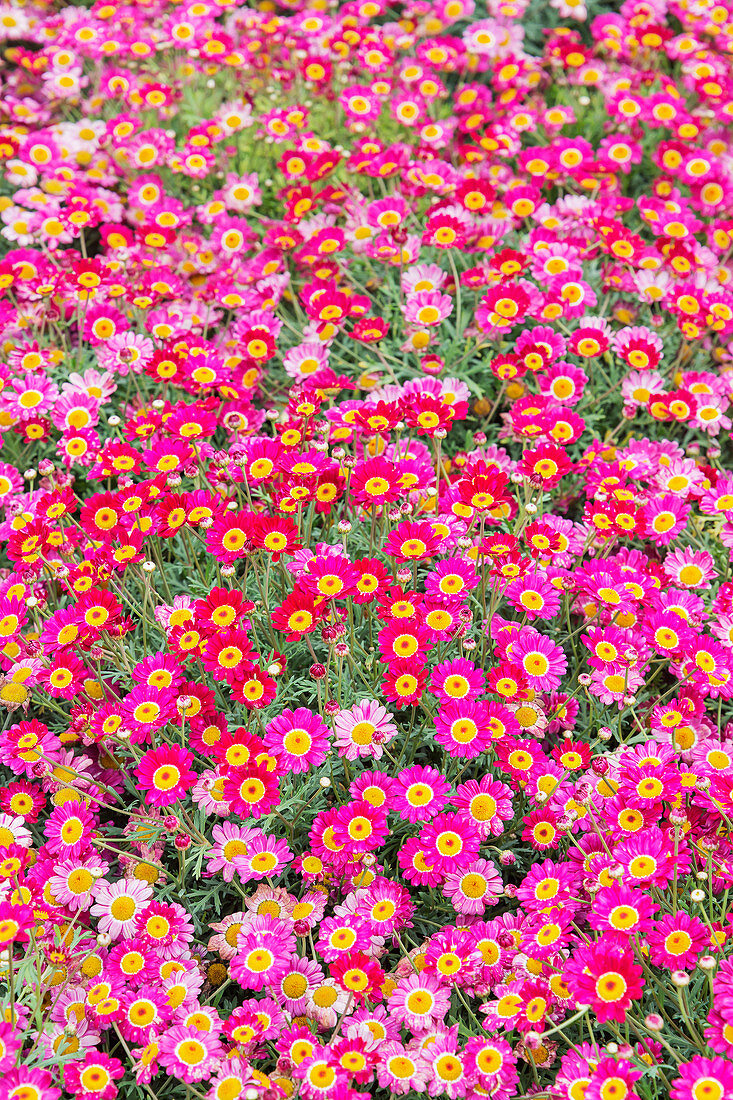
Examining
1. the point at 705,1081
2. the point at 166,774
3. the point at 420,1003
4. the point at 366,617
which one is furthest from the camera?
the point at 366,617

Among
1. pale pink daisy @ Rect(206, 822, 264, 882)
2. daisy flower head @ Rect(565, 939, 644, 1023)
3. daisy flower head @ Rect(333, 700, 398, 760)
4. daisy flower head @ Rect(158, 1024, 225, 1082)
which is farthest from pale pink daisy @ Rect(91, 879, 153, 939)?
daisy flower head @ Rect(565, 939, 644, 1023)

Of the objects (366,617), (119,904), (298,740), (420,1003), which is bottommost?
(119,904)

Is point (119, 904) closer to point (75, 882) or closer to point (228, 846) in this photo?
point (75, 882)

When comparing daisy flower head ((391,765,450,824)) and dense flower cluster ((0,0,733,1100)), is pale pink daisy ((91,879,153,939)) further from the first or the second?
daisy flower head ((391,765,450,824))

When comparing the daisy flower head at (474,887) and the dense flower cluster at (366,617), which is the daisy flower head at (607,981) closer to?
the dense flower cluster at (366,617)

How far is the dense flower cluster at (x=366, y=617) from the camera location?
8.51ft

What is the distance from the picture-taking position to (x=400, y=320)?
475cm

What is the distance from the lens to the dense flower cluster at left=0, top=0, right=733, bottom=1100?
2.59 meters

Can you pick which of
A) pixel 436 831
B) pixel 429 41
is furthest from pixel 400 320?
pixel 436 831

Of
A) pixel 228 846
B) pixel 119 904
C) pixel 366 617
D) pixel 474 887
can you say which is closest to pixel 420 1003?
pixel 474 887

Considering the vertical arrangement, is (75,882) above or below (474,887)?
below

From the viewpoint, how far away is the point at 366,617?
137 inches

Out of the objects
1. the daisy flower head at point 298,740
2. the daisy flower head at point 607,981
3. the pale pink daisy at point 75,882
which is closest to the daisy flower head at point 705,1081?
the daisy flower head at point 607,981

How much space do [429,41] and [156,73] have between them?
184 cm
